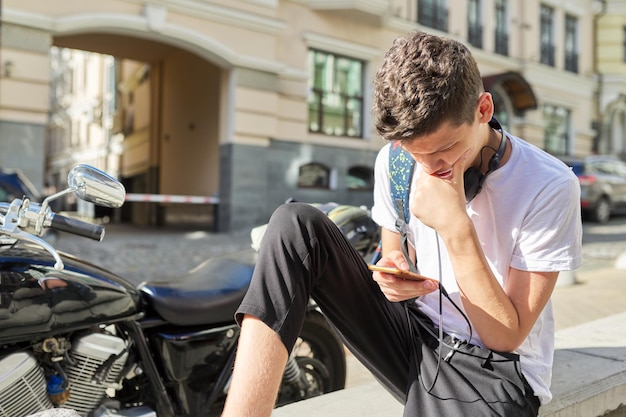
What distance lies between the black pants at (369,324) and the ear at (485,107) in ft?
1.69

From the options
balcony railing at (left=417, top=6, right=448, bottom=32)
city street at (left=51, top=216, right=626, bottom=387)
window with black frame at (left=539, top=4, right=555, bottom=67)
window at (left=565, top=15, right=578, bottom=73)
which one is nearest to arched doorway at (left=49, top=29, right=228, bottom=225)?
city street at (left=51, top=216, right=626, bottom=387)

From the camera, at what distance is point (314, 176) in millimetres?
13969

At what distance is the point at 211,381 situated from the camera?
246 centimetres

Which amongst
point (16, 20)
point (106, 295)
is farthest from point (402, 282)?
point (16, 20)

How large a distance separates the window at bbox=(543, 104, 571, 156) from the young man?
63.1ft

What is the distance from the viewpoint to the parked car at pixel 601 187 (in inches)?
591

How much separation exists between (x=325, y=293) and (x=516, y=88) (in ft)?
55.6

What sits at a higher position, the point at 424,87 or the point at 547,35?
the point at 547,35

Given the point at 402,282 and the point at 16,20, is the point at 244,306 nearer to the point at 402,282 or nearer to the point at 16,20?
the point at 402,282

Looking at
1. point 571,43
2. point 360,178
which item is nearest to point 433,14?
point 360,178

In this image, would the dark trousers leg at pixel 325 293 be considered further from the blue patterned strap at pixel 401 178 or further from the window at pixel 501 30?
the window at pixel 501 30

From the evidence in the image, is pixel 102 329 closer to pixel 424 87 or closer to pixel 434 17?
pixel 424 87

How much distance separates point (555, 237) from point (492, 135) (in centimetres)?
33

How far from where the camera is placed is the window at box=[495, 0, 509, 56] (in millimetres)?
18422
